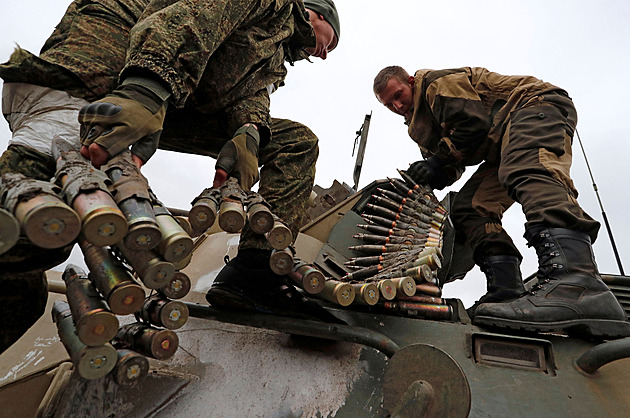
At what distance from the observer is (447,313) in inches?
94.0

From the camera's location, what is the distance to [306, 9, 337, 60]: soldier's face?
359cm

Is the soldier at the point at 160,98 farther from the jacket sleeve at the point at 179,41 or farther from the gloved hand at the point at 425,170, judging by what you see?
the gloved hand at the point at 425,170

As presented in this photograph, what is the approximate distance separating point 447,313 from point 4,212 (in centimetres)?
194

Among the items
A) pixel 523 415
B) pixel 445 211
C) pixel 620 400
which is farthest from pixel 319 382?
pixel 445 211

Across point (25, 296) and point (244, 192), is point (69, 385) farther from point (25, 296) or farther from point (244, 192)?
point (244, 192)

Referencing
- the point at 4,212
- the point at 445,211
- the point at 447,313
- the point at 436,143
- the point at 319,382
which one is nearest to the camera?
the point at 4,212

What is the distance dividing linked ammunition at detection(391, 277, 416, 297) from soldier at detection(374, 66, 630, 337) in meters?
0.32

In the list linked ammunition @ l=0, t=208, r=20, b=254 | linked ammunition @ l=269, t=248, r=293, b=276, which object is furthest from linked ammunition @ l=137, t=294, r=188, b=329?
linked ammunition @ l=0, t=208, r=20, b=254

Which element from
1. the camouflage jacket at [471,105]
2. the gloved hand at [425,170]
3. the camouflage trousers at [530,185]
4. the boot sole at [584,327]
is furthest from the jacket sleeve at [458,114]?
the boot sole at [584,327]

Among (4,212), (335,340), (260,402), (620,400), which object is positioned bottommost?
(620,400)

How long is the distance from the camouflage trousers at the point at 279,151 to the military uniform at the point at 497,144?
1147 millimetres

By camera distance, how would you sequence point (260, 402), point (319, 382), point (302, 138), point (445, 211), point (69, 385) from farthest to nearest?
point (445, 211) → point (302, 138) → point (319, 382) → point (260, 402) → point (69, 385)

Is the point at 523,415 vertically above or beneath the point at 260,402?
beneath

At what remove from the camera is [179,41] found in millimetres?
2059
